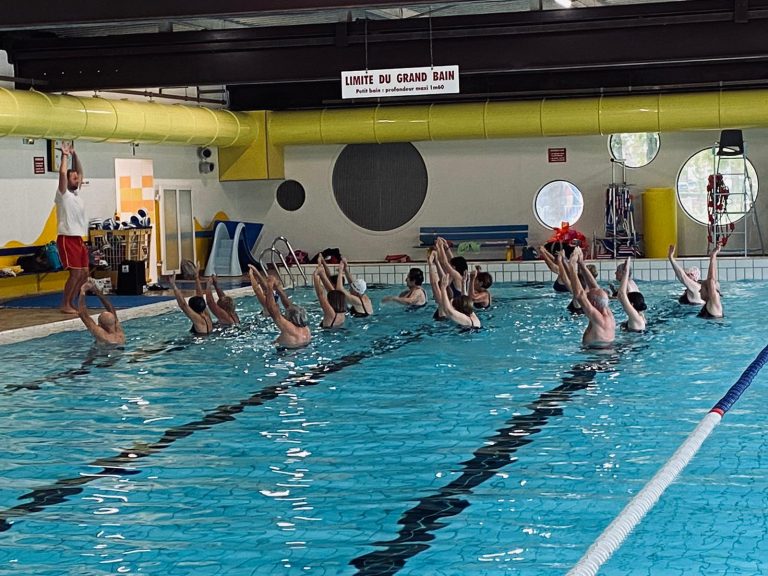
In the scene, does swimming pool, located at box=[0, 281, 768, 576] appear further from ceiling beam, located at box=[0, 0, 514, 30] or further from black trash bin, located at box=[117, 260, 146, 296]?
black trash bin, located at box=[117, 260, 146, 296]

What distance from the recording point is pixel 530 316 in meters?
13.2

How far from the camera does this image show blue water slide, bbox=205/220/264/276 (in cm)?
1983

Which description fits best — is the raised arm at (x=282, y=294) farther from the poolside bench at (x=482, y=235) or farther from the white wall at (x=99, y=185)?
the poolside bench at (x=482, y=235)

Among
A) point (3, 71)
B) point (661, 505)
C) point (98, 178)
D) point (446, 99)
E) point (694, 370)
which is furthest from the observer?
point (446, 99)

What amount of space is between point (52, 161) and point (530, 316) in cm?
727

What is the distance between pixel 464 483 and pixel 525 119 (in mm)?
13015

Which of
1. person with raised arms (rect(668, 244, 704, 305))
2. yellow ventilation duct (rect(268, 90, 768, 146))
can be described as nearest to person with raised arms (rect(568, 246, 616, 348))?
person with raised arms (rect(668, 244, 704, 305))

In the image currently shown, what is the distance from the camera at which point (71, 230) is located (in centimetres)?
1348

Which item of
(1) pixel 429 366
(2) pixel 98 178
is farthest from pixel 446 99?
(1) pixel 429 366

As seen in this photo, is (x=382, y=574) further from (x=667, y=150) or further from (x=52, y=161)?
(x=667, y=150)

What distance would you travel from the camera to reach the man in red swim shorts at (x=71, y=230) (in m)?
13.4

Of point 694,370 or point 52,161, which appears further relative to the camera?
point 52,161

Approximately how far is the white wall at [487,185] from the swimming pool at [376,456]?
8824mm

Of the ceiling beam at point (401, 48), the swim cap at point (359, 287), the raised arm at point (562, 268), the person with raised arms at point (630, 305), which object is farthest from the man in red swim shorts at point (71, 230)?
the person with raised arms at point (630, 305)
